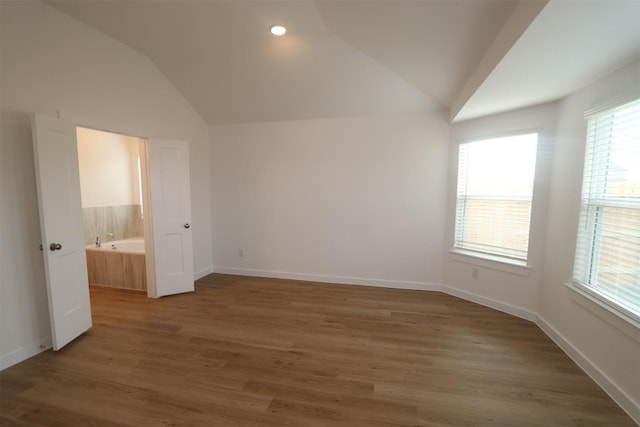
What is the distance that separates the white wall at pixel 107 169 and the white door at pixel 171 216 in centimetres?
139

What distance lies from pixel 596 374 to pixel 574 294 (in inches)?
24.8

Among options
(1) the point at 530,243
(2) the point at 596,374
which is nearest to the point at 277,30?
(1) the point at 530,243

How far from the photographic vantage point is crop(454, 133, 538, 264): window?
3.08 m

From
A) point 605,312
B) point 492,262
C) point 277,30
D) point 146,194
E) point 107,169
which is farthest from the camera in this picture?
point 107,169

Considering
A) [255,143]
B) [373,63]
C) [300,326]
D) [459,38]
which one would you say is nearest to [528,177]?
[459,38]

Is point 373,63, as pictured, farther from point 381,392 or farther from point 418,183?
point 381,392

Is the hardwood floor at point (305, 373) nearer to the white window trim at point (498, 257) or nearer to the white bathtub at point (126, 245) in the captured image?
the white window trim at point (498, 257)

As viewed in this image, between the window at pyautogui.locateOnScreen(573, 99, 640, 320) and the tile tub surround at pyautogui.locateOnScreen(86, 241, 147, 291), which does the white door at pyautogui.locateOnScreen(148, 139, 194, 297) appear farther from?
the window at pyautogui.locateOnScreen(573, 99, 640, 320)

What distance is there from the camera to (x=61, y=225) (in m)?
2.46

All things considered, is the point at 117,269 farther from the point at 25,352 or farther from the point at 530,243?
the point at 530,243

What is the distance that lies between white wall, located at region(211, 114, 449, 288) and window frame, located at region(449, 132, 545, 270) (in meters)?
0.19

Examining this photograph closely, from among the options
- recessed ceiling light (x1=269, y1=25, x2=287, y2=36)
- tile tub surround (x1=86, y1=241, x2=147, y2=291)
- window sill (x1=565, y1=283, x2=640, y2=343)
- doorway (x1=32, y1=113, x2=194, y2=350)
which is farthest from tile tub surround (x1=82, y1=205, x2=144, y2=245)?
window sill (x1=565, y1=283, x2=640, y2=343)

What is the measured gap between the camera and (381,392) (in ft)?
6.43

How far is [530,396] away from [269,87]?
4.11 meters
